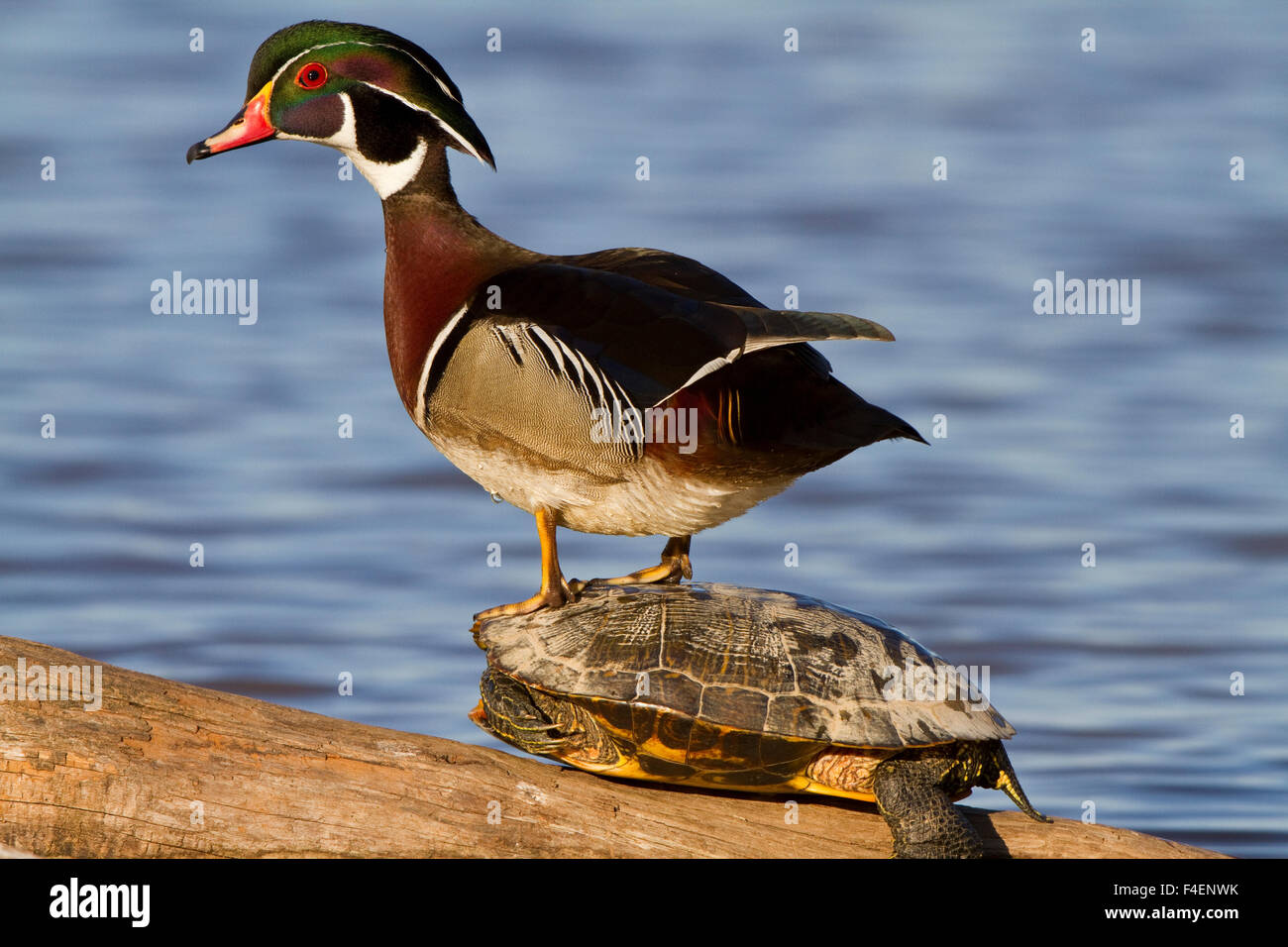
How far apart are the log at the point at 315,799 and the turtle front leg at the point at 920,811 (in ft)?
0.52

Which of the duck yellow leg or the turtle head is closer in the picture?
the turtle head

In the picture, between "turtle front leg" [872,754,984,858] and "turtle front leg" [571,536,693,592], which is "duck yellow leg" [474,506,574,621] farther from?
"turtle front leg" [872,754,984,858]

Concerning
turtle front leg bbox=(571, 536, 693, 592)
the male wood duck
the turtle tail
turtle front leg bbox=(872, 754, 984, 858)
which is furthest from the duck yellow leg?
the turtle tail

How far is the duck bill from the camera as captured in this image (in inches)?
235

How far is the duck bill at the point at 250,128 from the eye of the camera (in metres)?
5.97

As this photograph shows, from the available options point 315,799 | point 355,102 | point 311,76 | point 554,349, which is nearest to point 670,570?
point 554,349

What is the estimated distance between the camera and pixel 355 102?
598cm

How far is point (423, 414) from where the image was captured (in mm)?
5984

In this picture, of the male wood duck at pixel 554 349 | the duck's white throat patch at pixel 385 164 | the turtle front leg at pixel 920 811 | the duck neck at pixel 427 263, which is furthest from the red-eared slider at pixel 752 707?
the duck's white throat patch at pixel 385 164

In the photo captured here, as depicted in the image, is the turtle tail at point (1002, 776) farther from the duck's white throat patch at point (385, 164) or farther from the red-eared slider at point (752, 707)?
the duck's white throat patch at point (385, 164)

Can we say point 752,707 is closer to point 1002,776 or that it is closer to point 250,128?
point 1002,776

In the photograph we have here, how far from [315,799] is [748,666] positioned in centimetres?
157

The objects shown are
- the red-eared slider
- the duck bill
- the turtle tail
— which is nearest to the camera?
the red-eared slider

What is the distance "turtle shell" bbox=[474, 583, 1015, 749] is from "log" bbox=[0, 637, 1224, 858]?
36 centimetres
